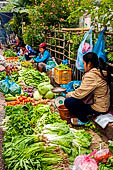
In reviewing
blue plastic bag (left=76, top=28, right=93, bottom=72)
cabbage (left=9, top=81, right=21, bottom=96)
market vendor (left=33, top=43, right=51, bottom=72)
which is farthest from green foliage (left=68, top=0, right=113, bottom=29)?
market vendor (left=33, top=43, right=51, bottom=72)

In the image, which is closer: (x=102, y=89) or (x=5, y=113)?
(x=102, y=89)

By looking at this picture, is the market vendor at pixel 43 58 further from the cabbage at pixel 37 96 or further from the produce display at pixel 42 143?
the produce display at pixel 42 143

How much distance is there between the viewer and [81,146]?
3924 mm

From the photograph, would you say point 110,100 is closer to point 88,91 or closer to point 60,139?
point 88,91

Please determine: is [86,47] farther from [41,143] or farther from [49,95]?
[41,143]

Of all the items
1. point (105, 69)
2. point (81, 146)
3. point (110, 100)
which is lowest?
point (81, 146)

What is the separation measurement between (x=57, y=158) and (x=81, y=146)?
0.73 meters

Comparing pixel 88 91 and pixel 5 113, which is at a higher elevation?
pixel 88 91

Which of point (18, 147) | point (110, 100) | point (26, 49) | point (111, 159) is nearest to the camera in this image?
point (111, 159)

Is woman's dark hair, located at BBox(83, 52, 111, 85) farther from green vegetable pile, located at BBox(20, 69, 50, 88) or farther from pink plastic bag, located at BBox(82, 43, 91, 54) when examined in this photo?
green vegetable pile, located at BBox(20, 69, 50, 88)

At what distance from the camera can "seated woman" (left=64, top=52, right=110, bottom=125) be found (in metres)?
4.50

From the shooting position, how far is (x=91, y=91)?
14.9 ft

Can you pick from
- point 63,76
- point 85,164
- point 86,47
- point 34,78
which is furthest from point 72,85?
point 85,164

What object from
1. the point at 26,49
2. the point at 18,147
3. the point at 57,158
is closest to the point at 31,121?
the point at 18,147
